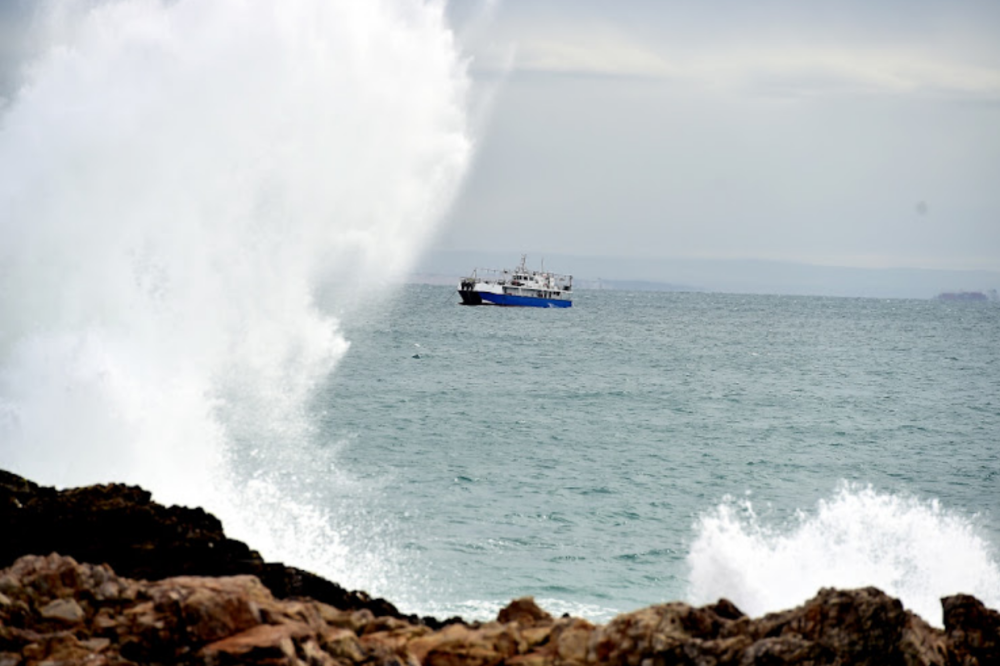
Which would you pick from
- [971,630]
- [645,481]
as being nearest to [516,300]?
[645,481]

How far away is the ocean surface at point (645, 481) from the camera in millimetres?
19578

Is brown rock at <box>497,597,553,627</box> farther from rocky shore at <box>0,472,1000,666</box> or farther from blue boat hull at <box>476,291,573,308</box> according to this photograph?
blue boat hull at <box>476,291,573,308</box>

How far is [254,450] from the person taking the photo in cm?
3027

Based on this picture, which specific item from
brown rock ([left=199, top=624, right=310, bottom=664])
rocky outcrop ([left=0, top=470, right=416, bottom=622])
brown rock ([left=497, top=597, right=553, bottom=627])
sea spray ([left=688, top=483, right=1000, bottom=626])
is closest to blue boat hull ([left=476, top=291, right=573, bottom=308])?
sea spray ([left=688, top=483, right=1000, bottom=626])

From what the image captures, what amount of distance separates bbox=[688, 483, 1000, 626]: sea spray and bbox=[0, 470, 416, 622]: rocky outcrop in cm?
823

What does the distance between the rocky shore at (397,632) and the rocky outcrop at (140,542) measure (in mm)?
1804

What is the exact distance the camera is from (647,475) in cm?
3136

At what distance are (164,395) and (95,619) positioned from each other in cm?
1973

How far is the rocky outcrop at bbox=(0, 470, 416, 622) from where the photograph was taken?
40.5ft

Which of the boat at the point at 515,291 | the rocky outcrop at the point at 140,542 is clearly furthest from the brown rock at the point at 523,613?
the boat at the point at 515,291

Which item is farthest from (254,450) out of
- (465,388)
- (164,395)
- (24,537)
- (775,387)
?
(775,387)

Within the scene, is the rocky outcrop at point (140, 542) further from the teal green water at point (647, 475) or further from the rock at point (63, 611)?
the teal green water at point (647, 475)

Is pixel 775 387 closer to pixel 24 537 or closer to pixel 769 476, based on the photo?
pixel 769 476

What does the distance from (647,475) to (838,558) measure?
10.4m
